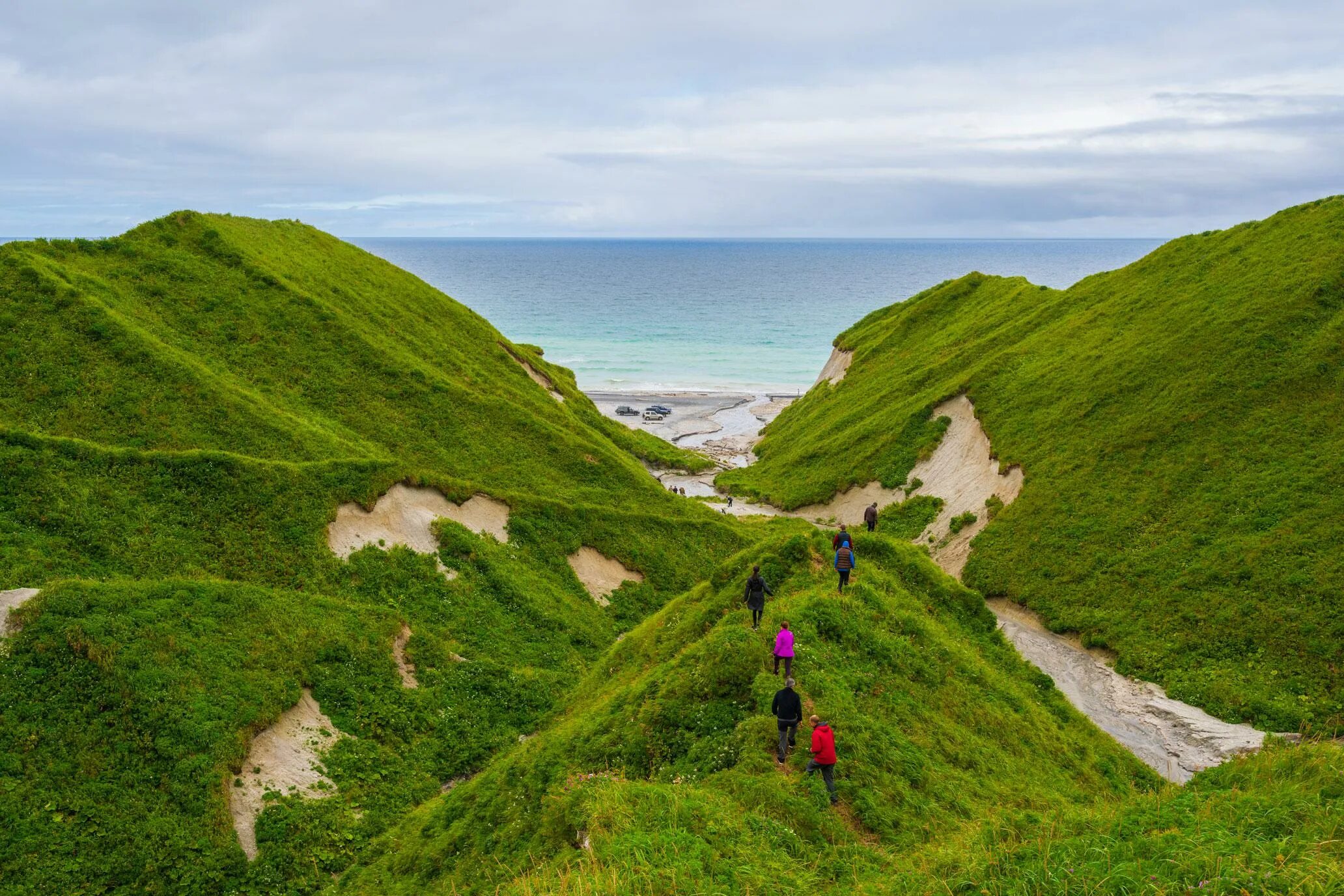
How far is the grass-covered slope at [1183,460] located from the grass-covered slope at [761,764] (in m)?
11.0

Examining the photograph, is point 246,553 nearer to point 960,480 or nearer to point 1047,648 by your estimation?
point 1047,648

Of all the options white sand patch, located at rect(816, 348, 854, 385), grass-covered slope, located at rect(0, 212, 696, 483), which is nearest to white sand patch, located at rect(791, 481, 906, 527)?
grass-covered slope, located at rect(0, 212, 696, 483)

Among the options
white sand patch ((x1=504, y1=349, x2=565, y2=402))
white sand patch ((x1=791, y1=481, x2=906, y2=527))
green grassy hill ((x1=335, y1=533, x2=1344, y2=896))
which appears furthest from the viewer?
white sand patch ((x1=504, y1=349, x2=565, y2=402))

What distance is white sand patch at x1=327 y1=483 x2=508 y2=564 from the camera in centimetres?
3391

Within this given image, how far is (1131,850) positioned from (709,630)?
43.1ft

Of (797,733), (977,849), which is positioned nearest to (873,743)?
(797,733)

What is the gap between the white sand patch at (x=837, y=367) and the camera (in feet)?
299

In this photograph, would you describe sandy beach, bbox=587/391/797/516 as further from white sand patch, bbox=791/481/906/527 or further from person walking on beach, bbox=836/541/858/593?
person walking on beach, bbox=836/541/858/593

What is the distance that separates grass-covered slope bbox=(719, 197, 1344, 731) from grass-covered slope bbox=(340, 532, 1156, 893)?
11.0 m

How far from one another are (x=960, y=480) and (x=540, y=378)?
3234 cm

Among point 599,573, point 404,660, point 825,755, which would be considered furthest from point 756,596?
point 599,573

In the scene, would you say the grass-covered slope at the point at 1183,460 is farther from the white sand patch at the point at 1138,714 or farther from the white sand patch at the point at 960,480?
the white sand patch at the point at 960,480

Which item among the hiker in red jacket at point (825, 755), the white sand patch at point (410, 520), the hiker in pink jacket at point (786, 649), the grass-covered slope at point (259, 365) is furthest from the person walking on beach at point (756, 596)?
the grass-covered slope at point (259, 365)

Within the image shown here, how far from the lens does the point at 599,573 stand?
4047 centimetres
